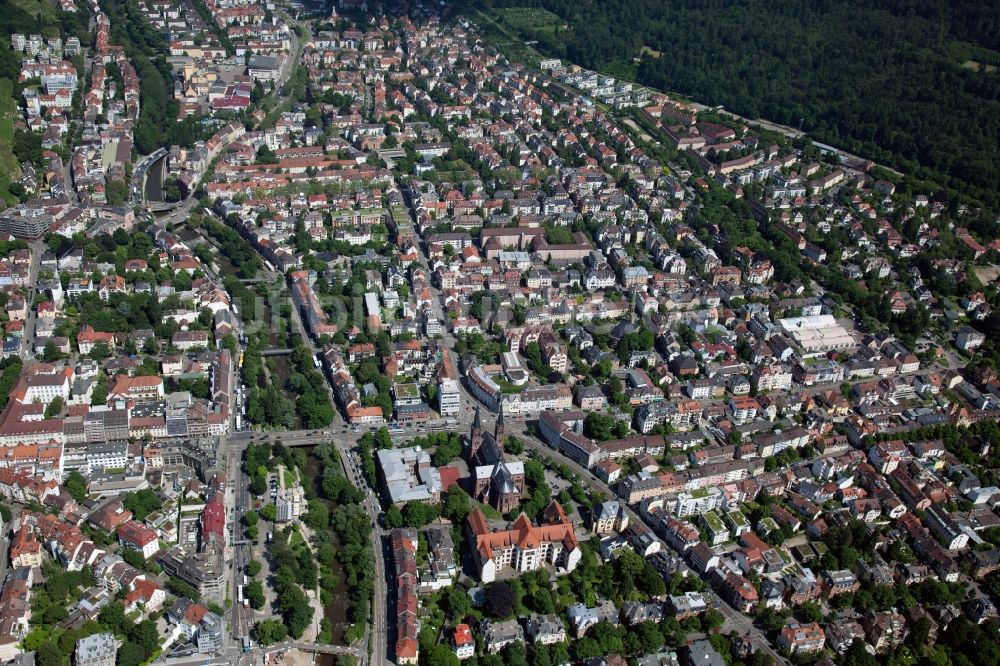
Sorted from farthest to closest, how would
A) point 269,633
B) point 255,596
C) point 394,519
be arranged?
point 394,519, point 255,596, point 269,633

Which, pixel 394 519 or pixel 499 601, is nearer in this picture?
pixel 499 601

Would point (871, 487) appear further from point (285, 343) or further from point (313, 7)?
point (313, 7)

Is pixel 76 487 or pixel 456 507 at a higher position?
pixel 456 507

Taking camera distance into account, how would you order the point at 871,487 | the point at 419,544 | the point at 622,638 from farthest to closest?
the point at 871,487
the point at 419,544
the point at 622,638

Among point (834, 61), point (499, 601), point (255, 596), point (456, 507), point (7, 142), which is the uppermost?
point (834, 61)

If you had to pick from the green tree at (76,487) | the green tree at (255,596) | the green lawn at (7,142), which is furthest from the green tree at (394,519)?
the green lawn at (7,142)

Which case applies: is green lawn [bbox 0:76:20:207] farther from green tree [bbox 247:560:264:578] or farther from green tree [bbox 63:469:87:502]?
green tree [bbox 247:560:264:578]

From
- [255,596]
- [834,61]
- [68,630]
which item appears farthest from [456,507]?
[834,61]

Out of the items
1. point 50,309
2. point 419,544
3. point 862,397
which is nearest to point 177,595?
point 419,544

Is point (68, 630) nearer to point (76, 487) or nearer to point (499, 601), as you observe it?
point (76, 487)
